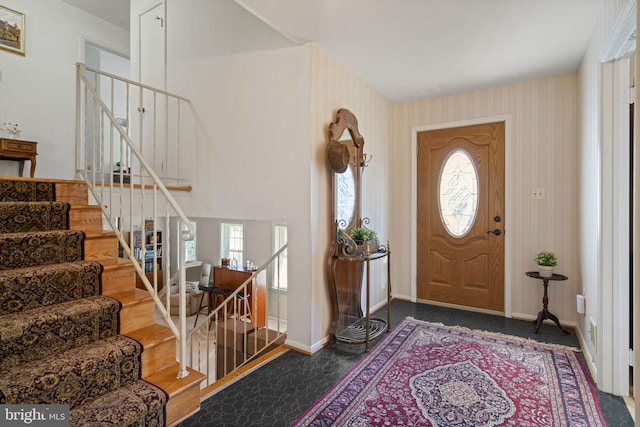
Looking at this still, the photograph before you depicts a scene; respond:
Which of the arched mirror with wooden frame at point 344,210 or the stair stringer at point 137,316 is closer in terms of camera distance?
the stair stringer at point 137,316

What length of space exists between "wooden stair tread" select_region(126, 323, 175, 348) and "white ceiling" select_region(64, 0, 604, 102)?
85.5 inches

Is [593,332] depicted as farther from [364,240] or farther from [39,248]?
[39,248]

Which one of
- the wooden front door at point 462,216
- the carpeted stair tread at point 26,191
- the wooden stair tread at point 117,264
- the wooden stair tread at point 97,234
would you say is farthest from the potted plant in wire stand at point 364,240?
the carpeted stair tread at point 26,191

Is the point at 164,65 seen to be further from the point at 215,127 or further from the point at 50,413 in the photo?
the point at 50,413

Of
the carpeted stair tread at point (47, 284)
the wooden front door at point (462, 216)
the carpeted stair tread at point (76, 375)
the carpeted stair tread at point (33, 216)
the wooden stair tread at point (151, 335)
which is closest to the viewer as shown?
the carpeted stair tread at point (76, 375)

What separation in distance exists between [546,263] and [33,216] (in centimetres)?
420

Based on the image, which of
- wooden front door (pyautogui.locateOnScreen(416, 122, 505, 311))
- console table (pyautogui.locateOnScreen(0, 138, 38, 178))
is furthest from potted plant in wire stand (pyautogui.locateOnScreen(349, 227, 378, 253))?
console table (pyautogui.locateOnScreen(0, 138, 38, 178))

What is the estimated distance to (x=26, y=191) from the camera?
7.15 feet

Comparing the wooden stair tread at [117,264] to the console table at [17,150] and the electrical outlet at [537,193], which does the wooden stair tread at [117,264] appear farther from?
the electrical outlet at [537,193]

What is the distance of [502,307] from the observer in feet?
11.7

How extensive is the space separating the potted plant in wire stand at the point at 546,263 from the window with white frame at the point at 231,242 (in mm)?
3798

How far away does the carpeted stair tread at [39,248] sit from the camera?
5.76 feet

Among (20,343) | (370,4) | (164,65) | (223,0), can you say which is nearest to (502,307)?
(370,4)

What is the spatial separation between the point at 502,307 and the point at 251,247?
131 inches
